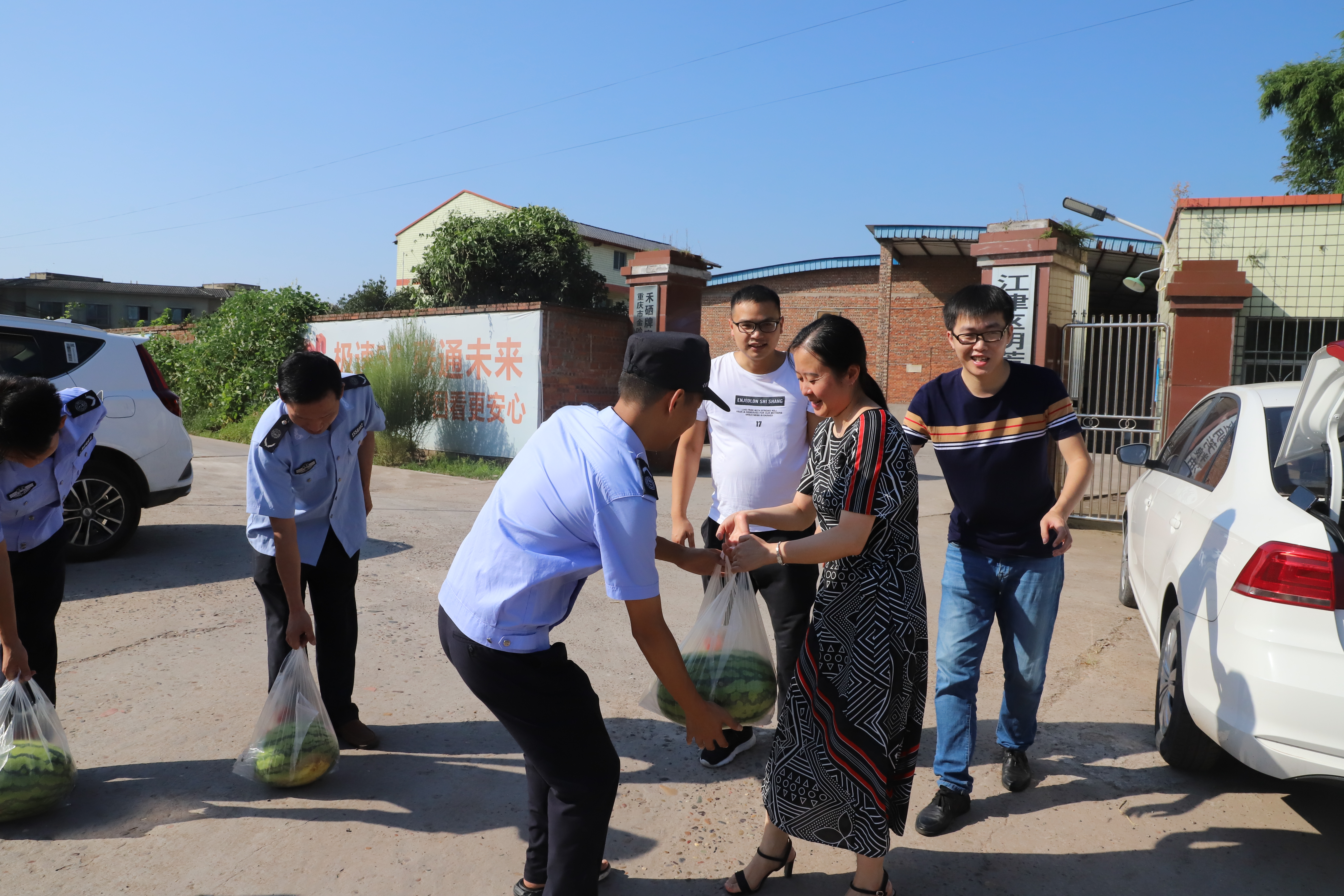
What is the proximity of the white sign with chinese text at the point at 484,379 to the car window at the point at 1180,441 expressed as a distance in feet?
28.9

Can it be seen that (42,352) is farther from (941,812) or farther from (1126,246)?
(1126,246)

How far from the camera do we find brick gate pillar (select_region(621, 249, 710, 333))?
12.1m

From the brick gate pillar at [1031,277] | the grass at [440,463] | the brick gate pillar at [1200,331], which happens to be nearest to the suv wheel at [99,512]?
the grass at [440,463]

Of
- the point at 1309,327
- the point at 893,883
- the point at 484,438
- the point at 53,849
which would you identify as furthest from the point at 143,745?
the point at 1309,327

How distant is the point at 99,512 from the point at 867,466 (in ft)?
20.2

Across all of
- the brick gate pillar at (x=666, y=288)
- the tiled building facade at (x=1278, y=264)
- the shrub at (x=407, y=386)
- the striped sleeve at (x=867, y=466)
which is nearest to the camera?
the striped sleeve at (x=867, y=466)

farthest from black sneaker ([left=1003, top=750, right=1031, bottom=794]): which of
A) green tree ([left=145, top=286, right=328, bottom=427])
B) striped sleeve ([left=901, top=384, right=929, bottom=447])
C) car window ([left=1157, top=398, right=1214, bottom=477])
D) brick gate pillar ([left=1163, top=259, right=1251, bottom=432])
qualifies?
green tree ([left=145, top=286, right=328, bottom=427])

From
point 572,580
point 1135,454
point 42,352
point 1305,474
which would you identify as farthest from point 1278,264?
point 42,352

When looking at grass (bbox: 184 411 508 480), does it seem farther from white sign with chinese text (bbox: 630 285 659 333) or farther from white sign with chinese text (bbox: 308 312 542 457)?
white sign with chinese text (bbox: 630 285 659 333)

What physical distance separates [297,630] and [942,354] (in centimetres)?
2034

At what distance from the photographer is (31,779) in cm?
284

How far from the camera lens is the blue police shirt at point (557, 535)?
1901mm

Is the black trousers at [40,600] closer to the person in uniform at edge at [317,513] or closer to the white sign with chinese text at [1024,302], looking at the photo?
the person in uniform at edge at [317,513]

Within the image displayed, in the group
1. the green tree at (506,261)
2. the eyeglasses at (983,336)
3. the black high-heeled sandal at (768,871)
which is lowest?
the black high-heeled sandal at (768,871)
